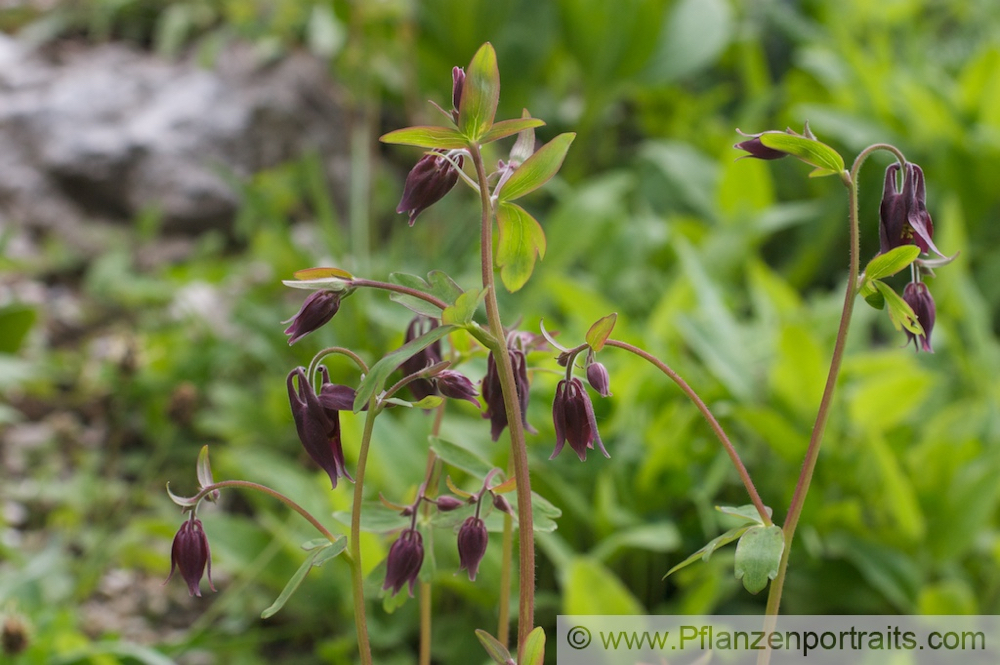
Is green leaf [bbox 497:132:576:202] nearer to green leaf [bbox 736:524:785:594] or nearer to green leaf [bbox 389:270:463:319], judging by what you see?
green leaf [bbox 389:270:463:319]


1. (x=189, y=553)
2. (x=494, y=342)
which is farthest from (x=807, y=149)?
(x=189, y=553)

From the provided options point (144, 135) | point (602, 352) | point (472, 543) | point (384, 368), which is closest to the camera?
point (384, 368)

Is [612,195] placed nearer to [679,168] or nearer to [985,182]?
[679,168]

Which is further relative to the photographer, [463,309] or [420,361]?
[420,361]

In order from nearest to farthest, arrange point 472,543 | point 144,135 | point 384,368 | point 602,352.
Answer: point 384,368 → point 472,543 → point 602,352 → point 144,135

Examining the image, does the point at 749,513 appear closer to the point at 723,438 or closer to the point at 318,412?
the point at 723,438

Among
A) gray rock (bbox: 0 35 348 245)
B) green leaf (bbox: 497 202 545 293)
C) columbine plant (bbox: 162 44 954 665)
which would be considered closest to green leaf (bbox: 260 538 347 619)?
columbine plant (bbox: 162 44 954 665)

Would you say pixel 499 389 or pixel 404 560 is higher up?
pixel 499 389
